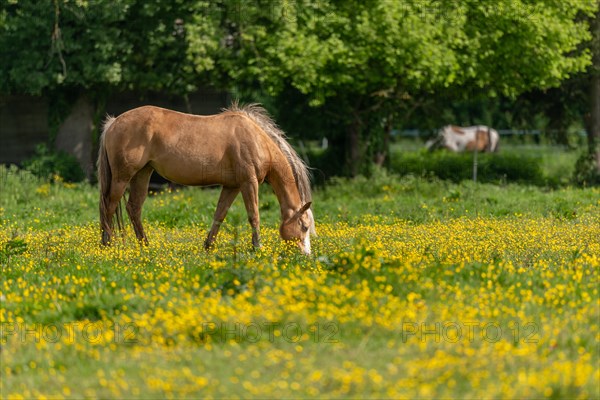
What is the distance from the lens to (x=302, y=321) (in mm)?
8656

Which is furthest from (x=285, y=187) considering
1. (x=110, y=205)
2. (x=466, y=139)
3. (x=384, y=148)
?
(x=466, y=139)

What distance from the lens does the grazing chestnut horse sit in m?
14.9

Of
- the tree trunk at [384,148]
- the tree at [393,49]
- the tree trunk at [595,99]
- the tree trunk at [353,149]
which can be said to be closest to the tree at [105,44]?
the tree at [393,49]

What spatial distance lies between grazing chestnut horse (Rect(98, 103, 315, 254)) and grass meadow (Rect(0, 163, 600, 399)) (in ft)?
2.88

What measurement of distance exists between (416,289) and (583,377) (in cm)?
258

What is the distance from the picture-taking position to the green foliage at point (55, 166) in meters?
27.4

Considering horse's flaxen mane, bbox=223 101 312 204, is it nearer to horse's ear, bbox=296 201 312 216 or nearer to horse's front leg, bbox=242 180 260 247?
horse's ear, bbox=296 201 312 216

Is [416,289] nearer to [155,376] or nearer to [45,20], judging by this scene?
[155,376]

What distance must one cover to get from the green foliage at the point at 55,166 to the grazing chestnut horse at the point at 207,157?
12241 mm

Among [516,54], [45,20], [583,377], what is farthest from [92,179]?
[583,377]

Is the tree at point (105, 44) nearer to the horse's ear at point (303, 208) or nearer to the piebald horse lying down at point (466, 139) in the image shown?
the horse's ear at point (303, 208)

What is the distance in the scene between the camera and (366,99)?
29.2 m

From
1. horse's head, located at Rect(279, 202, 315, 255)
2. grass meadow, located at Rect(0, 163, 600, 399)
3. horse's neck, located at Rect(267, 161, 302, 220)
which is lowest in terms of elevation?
grass meadow, located at Rect(0, 163, 600, 399)

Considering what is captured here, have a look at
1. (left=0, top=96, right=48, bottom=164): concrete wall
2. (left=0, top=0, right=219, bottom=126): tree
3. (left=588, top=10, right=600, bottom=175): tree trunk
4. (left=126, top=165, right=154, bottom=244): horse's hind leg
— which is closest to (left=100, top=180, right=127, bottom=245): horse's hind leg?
(left=126, top=165, right=154, bottom=244): horse's hind leg
